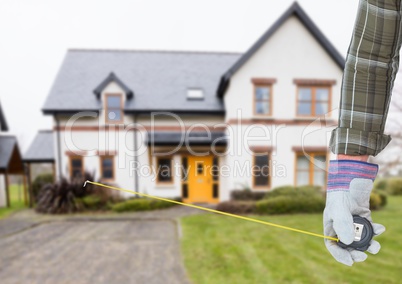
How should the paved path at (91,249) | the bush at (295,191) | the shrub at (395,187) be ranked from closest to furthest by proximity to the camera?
1. the paved path at (91,249)
2. the bush at (295,191)
3. the shrub at (395,187)

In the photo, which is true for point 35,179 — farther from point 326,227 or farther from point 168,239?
point 326,227

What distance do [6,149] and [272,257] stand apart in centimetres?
1090

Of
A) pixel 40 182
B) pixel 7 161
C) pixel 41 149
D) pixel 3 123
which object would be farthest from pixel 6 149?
pixel 40 182

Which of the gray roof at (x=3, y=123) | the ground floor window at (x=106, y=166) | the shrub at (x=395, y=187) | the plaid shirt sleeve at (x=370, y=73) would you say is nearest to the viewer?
the plaid shirt sleeve at (x=370, y=73)

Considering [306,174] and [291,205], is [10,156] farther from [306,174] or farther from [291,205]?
[306,174]

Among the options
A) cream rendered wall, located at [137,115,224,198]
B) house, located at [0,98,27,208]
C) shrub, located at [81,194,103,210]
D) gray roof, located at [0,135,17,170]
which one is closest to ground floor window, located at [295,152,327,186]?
cream rendered wall, located at [137,115,224,198]

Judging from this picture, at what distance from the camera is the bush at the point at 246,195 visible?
25.9ft

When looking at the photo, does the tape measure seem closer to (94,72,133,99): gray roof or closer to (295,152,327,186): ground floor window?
(295,152,327,186): ground floor window

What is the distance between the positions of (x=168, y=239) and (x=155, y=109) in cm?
508

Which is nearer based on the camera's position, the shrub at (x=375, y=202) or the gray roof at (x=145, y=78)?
the shrub at (x=375, y=202)

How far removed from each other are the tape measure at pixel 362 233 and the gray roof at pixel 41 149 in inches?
399

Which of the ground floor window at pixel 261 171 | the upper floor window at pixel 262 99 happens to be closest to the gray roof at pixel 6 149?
the ground floor window at pixel 261 171

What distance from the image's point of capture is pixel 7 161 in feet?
28.4

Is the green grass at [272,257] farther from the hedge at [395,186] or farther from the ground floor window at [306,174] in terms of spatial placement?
the hedge at [395,186]
